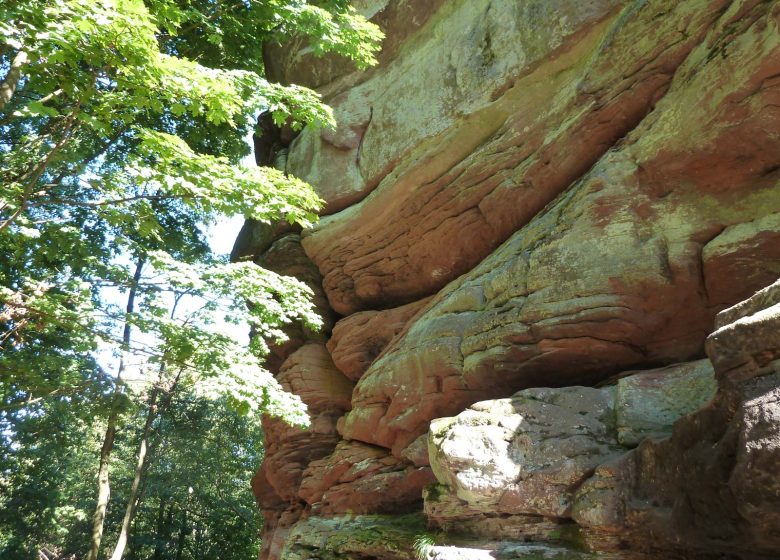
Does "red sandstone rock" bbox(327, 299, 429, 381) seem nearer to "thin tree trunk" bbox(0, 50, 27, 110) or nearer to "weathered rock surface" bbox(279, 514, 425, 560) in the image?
"weathered rock surface" bbox(279, 514, 425, 560)

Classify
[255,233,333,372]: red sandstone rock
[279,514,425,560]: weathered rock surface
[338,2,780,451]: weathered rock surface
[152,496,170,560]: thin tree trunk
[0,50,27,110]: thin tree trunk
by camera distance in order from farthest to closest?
[152,496,170,560]: thin tree trunk → [255,233,333,372]: red sandstone rock → [279,514,425,560]: weathered rock surface → [0,50,27,110]: thin tree trunk → [338,2,780,451]: weathered rock surface

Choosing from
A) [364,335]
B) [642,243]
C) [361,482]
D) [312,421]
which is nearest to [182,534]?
[312,421]

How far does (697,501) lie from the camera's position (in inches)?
167

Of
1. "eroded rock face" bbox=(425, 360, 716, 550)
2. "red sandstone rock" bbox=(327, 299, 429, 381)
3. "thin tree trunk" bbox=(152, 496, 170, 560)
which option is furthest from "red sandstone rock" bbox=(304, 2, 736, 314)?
"thin tree trunk" bbox=(152, 496, 170, 560)

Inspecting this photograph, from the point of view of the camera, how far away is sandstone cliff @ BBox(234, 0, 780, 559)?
470 centimetres

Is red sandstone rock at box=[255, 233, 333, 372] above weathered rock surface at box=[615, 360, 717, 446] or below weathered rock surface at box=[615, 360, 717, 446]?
above

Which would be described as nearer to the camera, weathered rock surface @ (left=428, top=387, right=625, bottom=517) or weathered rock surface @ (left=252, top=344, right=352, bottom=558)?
weathered rock surface @ (left=428, top=387, right=625, bottom=517)

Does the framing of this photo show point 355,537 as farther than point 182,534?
No

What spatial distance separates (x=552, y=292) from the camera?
721 cm

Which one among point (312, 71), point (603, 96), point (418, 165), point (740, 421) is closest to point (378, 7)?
point (312, 71)

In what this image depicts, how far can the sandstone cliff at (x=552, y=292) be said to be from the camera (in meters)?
4.70

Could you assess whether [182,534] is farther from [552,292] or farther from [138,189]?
[552,292]

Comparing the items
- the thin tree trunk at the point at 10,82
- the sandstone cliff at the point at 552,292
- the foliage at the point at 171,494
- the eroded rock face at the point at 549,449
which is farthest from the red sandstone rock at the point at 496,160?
the foliage at the point at 171,494

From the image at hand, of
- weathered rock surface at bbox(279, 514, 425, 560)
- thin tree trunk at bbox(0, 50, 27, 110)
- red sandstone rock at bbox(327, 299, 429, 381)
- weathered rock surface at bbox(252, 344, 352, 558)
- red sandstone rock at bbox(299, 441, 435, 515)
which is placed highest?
thin tree trunk at bbox(0, 50, 27, 110)
